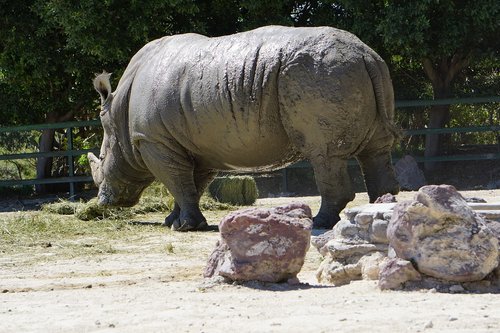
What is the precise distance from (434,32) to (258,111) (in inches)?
271

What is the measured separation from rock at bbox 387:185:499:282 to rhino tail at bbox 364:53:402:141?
3.77 m

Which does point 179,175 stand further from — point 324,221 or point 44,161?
point 44,161

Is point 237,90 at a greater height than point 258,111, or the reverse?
point 237,90

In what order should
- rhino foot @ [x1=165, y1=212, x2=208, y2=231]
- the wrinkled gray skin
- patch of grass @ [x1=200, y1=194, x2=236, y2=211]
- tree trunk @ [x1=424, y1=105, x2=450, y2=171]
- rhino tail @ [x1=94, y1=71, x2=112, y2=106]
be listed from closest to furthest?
the wrinkled gray skin < rhino foot @ [x1=165, y1=212, x2=208, y2=231] < rhino tail @ [x1=94, y1=71, x2=112, y2=106] < patch of grass @ [x1=200, y1=194, x2=236, y2=211] < tree trunk @ [x1=424, y1=105, x2=450, y2=171]

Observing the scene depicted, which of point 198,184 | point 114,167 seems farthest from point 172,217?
point 114,167

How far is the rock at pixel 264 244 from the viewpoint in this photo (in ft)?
20.7

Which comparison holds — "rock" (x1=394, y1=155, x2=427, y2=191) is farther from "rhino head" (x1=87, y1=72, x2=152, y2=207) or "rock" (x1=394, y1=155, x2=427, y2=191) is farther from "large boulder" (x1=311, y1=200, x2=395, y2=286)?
"large boulder" (x1=311, y1=200, x2=395, y2=286)

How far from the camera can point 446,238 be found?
568 cm

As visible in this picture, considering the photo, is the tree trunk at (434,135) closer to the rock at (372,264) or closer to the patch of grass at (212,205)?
the patch of grass at (212,205)

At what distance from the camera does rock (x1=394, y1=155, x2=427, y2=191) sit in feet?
51.7

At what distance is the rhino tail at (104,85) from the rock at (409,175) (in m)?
5.36

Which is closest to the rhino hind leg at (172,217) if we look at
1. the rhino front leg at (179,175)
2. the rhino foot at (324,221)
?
the rhino front leg at (179,175)

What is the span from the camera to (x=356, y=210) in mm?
6562

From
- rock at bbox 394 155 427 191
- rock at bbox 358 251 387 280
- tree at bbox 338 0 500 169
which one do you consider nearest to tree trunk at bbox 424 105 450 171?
tree at bbox 338 0 500 169
